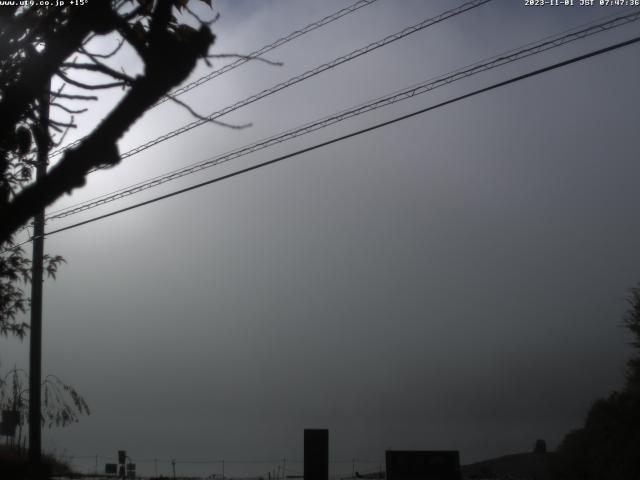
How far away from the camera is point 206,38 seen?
276cm

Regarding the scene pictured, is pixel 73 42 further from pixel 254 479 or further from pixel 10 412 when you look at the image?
pixel 254 479

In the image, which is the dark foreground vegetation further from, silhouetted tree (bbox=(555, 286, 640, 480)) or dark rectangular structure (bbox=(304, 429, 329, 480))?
silhouetted tree (bbox=(555, 286, 640, 480))

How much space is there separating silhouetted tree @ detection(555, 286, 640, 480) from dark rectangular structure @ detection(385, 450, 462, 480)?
549 centimetres

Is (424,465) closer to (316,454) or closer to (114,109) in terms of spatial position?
(316,454)

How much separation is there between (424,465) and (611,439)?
714cm

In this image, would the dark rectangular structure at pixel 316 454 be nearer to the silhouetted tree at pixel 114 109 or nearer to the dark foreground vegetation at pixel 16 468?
the dark foreground vegetation at pixel 16 468

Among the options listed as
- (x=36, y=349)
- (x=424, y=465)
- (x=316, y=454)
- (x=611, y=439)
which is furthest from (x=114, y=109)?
(x=611, y=439)

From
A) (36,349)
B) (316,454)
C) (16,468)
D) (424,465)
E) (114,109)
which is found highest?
(114,109)

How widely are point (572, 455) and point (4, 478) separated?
1579cm

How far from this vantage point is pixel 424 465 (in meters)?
14.5

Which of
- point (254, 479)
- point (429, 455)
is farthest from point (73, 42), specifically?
point (254, 479)

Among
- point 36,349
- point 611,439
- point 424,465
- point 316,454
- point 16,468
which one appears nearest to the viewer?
point 316,454

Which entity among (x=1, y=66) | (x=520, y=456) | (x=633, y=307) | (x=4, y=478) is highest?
(x=1, y=66)

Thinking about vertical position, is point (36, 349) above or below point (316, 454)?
above
